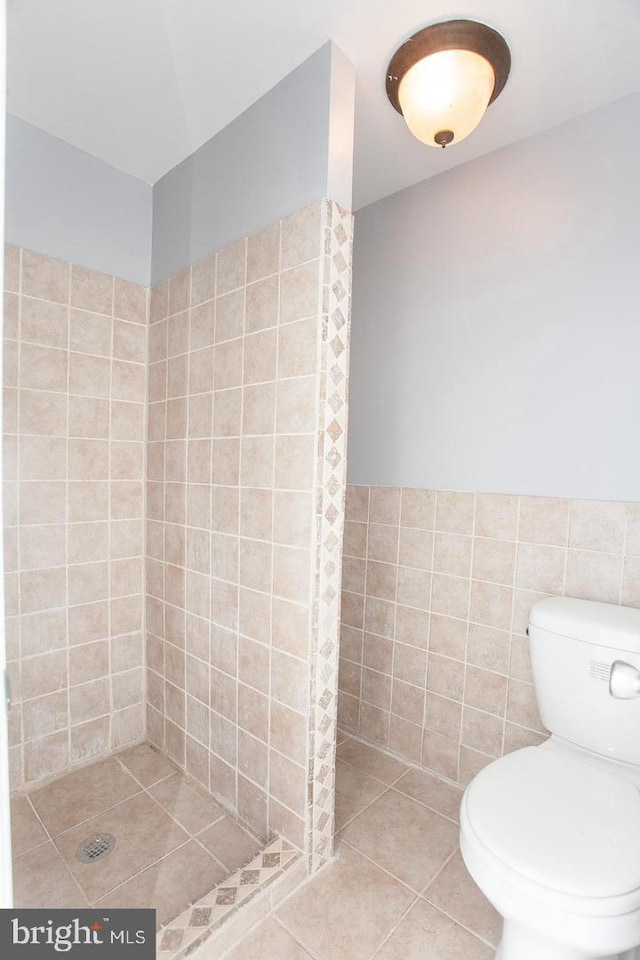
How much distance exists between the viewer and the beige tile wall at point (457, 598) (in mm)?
1503

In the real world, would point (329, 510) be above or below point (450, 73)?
below

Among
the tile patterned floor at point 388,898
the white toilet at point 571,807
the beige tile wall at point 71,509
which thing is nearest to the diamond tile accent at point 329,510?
the tile patterned floor at point 388,898

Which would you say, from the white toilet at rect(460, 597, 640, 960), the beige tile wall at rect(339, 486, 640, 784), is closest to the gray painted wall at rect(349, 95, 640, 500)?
the beige tile wall at rect(339, 486, 640, 784)

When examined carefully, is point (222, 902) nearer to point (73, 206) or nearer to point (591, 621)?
point (591, 621)

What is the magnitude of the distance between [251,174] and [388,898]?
2.17 metres

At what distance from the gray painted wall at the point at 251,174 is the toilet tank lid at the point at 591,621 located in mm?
1328

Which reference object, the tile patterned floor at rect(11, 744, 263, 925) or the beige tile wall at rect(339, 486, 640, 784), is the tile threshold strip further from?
the beige tile wall at rect(339, 486, 640, 784)

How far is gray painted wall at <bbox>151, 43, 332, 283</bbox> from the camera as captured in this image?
1.34 meters

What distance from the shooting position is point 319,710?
1.37 meters

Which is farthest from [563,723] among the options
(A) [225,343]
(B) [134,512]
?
(B) [134,512]

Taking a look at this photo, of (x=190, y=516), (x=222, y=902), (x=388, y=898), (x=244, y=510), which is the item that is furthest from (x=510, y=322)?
(x=222, y=902)

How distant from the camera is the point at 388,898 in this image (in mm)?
1352

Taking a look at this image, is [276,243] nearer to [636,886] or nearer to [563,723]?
[563,723]

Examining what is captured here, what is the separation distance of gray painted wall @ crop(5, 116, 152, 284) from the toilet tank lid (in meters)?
1.91
